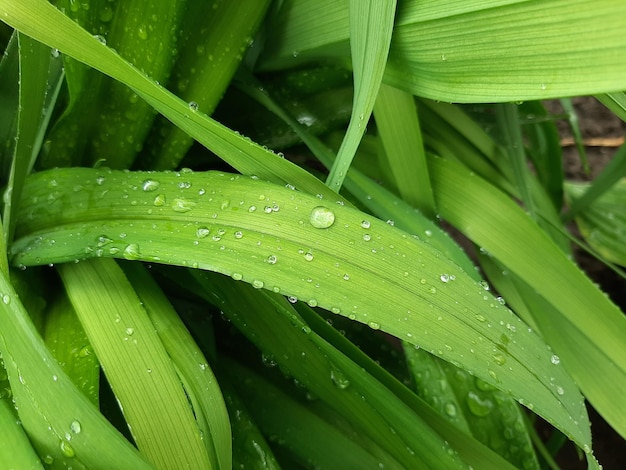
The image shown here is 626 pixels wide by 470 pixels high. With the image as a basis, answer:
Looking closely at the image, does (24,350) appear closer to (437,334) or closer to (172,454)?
(172,454)

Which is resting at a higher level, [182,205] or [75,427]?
[182,205]

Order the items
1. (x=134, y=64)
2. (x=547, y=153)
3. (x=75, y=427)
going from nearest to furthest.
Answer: (x=75, y=427) → (x=134, y=64) → (x=547, y=153)

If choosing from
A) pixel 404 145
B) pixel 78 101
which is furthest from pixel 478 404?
pixel 78 101

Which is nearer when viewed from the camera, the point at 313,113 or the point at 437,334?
the point at 437,334

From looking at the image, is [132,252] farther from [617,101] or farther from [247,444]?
[617,101]

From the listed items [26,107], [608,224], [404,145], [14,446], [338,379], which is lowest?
[14,446]

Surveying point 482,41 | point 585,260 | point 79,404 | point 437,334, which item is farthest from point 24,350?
point 585,260
